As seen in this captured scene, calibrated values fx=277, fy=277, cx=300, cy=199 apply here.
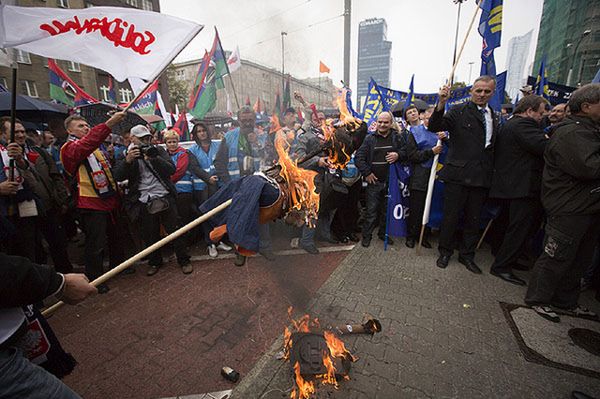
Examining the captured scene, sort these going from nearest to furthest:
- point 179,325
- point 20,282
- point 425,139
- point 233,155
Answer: point 20,282 < point 179,325 < point 425,139 < point 233,155

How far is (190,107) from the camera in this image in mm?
9344

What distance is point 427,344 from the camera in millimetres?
2984

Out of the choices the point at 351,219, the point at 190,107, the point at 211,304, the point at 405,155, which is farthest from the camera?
the point at 190,107

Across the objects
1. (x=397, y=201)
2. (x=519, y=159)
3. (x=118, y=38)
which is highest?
(x=118, y=38)

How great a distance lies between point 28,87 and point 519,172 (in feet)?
98.5

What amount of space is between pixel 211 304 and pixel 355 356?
203cm

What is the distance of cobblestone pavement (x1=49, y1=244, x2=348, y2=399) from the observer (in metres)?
2.68

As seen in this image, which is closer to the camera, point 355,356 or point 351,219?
point 355,356

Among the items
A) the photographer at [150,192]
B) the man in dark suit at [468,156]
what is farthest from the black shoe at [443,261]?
the photographer at [150,192]

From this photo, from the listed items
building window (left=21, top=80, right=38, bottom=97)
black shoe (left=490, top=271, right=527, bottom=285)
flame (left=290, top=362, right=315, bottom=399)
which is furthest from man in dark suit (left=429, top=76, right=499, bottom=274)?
building window (left=21, top=80, right=38, bottom=97)

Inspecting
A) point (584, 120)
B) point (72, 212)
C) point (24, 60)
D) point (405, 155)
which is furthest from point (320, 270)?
point (24, 60)

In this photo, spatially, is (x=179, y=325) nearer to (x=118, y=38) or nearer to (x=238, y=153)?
(x=118, y=38)

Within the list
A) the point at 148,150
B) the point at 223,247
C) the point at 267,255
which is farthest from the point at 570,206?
the point at 148,150

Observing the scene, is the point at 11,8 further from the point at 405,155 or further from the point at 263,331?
the point at 405,155
